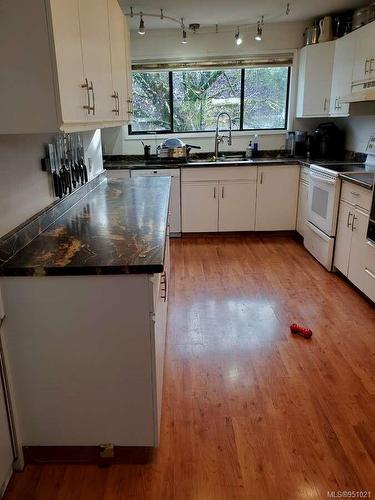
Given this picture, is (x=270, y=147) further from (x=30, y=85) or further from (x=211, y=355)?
(x=30, y=85)

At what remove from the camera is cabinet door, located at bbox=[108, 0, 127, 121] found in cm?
233

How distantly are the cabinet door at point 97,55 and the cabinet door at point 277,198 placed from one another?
256 cm

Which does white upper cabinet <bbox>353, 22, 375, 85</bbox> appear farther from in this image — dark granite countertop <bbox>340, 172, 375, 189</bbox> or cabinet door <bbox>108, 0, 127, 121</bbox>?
cabinet door <bbox>108, 0, 127, 121</bbox>

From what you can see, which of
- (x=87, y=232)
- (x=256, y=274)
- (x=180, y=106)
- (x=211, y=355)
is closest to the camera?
(x=87, y=232)

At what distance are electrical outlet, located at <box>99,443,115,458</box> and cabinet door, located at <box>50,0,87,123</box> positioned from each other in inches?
50.3

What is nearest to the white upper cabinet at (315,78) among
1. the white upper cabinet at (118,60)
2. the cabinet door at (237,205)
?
the cabinet door at (237,205)

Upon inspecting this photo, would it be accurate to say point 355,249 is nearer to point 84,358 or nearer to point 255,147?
point 255,147

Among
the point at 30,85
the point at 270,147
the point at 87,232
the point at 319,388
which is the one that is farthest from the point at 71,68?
the point at 270,147

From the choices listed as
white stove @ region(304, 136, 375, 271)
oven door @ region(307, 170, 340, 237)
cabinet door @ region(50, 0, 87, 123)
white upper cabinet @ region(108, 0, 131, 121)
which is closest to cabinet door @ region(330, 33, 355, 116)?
white stove @ region(304, 136, 375, 271)

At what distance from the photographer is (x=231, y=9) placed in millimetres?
3641

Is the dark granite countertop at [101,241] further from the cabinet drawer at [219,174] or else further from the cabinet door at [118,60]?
the cabinet drawer at [219,174]

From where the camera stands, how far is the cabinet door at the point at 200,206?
14.5 ft

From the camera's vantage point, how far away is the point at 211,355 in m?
2.34

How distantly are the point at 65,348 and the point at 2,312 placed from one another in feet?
0.87
